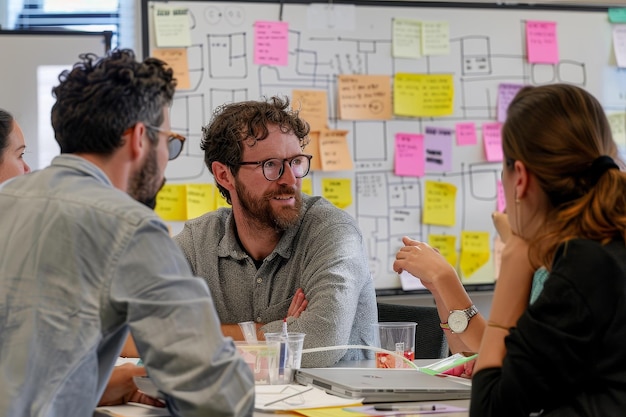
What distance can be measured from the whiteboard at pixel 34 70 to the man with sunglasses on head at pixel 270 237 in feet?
4.15

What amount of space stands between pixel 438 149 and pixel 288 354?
2260mm

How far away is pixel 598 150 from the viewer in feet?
5.27

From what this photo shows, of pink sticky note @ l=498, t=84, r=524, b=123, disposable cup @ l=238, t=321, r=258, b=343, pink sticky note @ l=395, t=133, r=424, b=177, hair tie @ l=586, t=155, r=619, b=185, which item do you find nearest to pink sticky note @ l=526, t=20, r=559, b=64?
pink sticky note @ l=498, t=84, r=524, b=123

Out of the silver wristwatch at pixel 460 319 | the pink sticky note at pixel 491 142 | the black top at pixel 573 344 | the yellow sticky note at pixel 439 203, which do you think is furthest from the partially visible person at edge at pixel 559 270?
the pink sticky note at pixel 491 142

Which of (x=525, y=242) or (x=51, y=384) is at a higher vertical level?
(x=525, y=242)

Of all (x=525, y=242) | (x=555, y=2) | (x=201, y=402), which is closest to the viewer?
(x=201, y=402)

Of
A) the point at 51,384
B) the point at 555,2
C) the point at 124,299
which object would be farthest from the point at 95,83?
the point at 555,2

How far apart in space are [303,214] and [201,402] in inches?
53.7

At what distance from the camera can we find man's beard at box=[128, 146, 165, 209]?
5.61 ft

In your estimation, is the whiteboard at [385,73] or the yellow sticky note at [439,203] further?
the yellow sticky note at [439,203]

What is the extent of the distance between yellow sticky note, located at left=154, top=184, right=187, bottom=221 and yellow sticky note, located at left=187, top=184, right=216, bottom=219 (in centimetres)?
A: 3

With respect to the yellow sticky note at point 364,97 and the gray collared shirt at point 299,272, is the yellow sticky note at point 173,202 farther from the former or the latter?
the gray collared shirt at point 299,272

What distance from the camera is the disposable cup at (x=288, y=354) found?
203 centimetres

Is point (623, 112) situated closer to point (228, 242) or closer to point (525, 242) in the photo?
point (228, 242)
